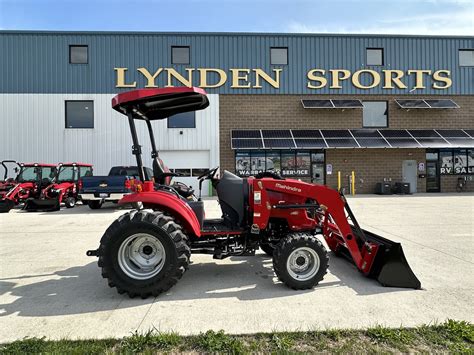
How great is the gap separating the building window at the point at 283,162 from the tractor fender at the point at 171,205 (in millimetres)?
13593

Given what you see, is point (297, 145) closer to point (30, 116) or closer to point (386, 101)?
point (386, 101)

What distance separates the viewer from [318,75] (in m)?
17.9

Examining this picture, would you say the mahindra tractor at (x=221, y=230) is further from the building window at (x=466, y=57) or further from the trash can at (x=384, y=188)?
the building window at (x=466, y=57)

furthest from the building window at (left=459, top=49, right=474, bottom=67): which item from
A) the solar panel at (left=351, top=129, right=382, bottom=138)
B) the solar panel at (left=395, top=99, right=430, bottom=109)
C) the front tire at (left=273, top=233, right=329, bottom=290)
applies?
the front tire at (left=273, top=233, right=329, bottom=290)

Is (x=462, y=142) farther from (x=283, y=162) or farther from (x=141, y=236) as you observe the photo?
(x=141, y=236)

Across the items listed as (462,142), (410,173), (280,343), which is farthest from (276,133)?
(280,343)

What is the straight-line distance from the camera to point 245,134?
17156mm

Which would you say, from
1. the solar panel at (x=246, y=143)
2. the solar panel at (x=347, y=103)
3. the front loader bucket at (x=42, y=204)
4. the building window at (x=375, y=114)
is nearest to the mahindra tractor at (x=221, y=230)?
the front loader bucket at (x=42, y=204)

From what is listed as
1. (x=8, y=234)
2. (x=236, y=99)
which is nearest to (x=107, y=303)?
(x=8, y=234)

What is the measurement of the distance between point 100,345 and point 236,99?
16140 millimetres

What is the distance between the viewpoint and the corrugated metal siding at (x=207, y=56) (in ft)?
56.2

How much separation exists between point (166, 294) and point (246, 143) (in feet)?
43.2

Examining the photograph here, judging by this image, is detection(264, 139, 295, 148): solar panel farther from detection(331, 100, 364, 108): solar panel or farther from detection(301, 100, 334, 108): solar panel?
detection(331, 100, 364, 108): solar panel

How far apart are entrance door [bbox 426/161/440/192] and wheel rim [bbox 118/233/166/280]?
19.5m
